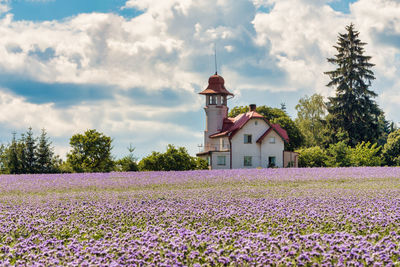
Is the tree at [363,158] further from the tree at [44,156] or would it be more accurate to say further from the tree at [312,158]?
the tree at [44,156]

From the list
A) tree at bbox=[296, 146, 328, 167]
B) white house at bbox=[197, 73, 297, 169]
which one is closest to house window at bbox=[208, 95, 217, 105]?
white house at bbox=[197, 73, 297, 169]

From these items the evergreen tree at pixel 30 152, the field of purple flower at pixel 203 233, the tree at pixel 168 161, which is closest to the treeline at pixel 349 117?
the tree at pixel 168 161

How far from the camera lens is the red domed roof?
183 ft

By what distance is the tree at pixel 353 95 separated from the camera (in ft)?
188

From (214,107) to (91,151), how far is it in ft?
57.9

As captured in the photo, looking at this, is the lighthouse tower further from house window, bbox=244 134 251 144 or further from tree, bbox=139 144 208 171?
tree, bbox=139 144 208 171

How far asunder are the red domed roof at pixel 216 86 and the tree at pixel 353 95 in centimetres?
1455

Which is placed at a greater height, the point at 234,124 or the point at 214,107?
the point at 214,107

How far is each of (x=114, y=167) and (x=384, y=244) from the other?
121 ft

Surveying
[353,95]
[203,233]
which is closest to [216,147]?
[353,95]

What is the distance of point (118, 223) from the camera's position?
964cm

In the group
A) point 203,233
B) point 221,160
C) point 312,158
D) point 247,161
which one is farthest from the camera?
point 312,158

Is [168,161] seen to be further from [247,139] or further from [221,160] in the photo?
[247,139]

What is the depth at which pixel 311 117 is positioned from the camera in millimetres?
74250
